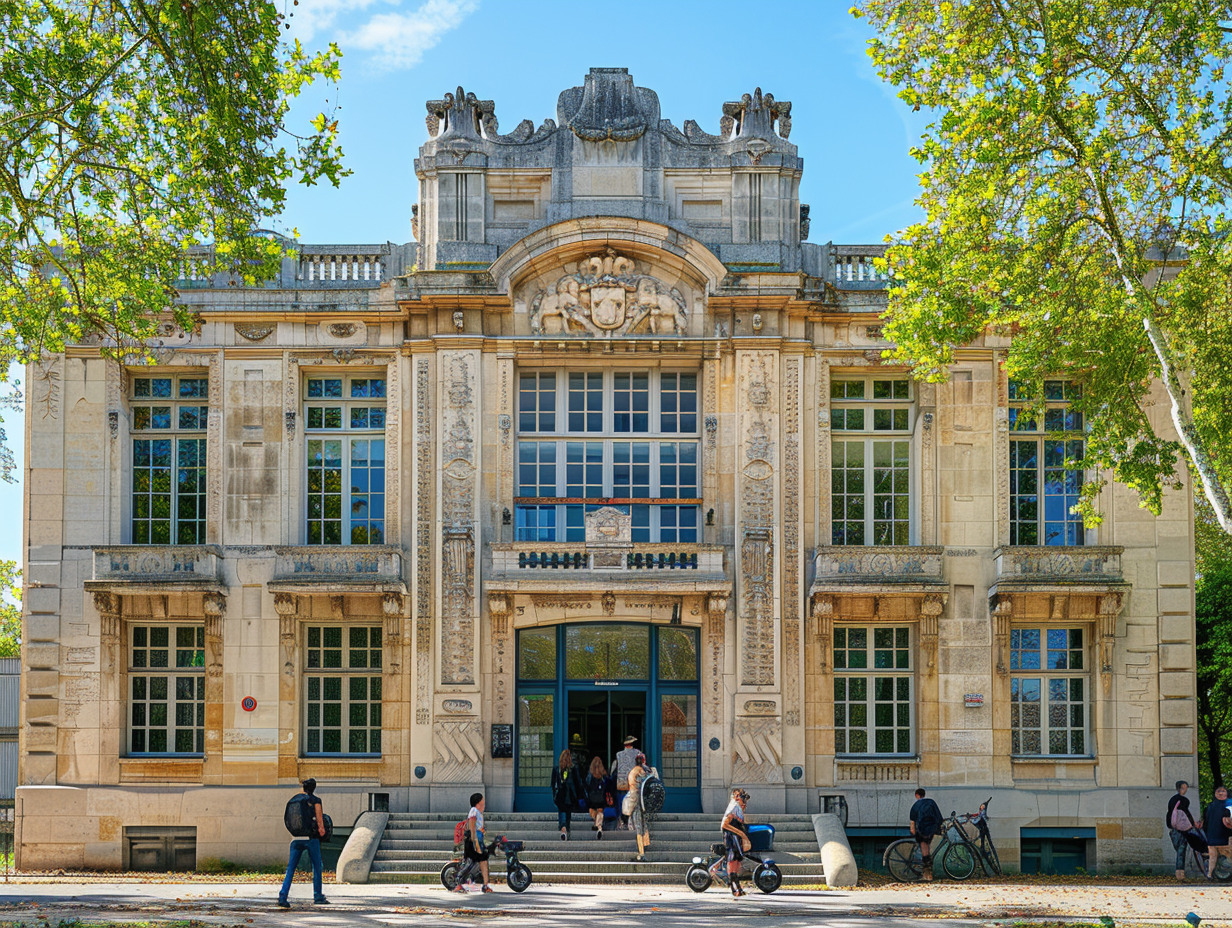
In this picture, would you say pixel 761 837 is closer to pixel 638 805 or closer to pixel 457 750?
pixel 638 805

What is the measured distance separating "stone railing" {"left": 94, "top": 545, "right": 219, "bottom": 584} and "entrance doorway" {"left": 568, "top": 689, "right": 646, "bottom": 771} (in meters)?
6.67

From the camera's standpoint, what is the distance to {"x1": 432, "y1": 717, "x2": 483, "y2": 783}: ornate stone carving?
2305 centimetres

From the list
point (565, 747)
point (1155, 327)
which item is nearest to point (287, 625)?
point (565, 747)

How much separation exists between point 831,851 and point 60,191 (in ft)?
47.1

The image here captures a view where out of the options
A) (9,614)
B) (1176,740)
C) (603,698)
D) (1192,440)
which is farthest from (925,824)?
(9,614)

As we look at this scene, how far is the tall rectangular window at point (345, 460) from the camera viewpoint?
80.7ft

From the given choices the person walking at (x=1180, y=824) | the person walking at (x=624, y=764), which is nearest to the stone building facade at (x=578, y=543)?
the person walking at (x=1180, y=824)

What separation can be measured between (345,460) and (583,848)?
26.9ft

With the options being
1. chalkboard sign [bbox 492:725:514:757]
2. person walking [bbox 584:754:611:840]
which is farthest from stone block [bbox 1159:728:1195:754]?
chalkboard sign [bbox 492:725:514:757]

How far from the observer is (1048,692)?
79.1 feet

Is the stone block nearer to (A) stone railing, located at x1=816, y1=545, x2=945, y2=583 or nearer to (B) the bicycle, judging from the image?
(B) the bicycle

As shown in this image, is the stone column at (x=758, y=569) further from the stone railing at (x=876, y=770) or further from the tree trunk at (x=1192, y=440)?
the tree trunk at (x=1192, y=440)

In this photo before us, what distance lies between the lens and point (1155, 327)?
1853 centimetres

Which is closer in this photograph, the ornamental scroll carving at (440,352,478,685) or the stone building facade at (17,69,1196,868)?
the ornamental scroll carving at (440,352,478,685)
